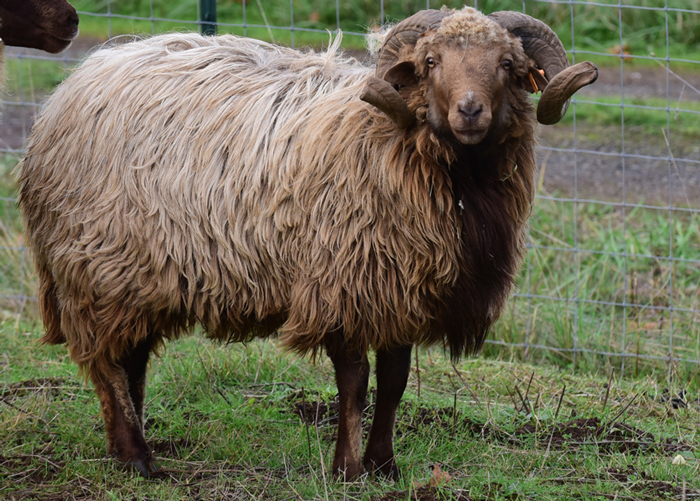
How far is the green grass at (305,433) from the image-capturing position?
137 inches

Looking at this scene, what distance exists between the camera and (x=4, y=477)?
11.8 feet

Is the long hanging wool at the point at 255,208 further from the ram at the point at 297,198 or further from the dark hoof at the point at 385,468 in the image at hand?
the dark hoof at the point at 385,468

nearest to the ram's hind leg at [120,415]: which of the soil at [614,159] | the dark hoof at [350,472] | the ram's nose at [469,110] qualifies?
the dark hoof at [350,472]

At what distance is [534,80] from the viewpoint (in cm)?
330

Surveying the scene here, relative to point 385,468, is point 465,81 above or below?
above

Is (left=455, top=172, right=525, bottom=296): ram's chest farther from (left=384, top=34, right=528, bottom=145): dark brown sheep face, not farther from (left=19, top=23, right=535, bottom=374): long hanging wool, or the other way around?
(left=384, top=34, right=528, bottom=145): dark brown sheep face

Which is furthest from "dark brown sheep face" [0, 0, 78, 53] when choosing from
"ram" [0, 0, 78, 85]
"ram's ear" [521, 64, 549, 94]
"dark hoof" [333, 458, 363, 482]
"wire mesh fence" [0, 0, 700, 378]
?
"dark hoof" [333, 458, 363, 482]

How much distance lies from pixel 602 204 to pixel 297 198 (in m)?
4.20

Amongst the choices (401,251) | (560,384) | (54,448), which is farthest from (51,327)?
(560,384)

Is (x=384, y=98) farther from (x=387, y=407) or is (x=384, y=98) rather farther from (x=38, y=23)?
(x=38, y=23)

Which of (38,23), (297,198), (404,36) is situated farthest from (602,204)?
(38,23)

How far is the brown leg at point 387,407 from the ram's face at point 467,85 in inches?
39.3

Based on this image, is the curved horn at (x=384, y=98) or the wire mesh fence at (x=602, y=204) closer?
the curved horn at (x=384, y=98)

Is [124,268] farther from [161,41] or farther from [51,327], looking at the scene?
[161,41]
